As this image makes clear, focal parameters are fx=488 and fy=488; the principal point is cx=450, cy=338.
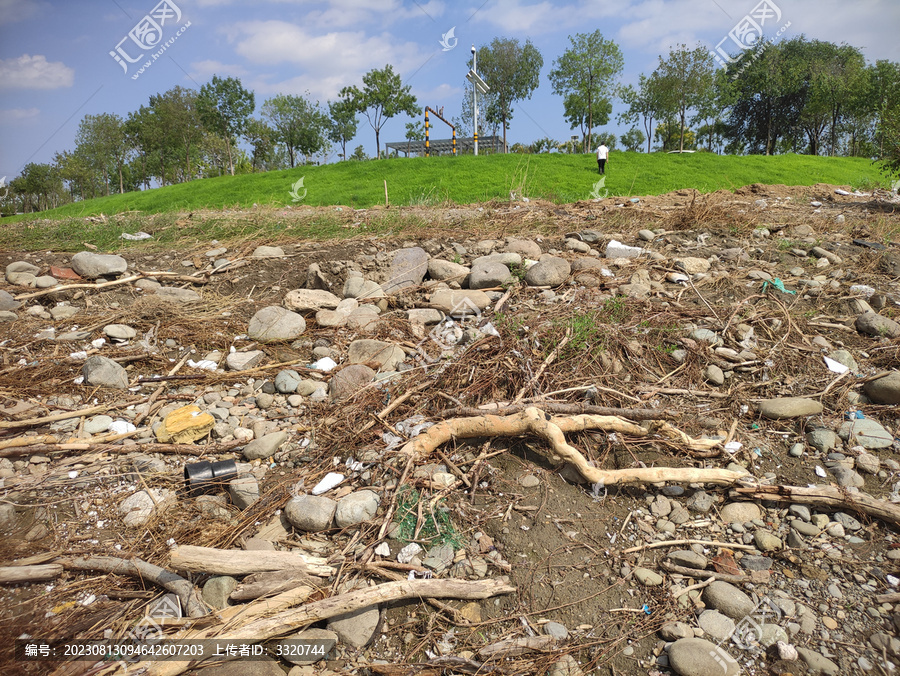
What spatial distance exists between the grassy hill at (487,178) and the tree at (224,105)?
9550 millimetres

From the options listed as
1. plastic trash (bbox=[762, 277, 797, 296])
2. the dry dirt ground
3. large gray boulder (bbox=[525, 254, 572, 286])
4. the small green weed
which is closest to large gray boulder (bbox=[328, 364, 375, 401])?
the dry dirt ground

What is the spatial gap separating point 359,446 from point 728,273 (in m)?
3.99

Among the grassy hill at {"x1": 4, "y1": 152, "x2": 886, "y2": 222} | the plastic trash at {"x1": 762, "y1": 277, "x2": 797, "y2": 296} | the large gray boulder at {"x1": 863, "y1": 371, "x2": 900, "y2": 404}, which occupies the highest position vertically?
the grassy hill at {"x1": 4, "y1": 152, "x2": 886, "y2": 222}

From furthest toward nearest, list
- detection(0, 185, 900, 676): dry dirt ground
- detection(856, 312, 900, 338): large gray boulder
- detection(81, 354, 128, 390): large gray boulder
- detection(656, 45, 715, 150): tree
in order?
detection(656, 45, 715, 150): tree → detection(856, 312, 900, 338): large gray boulder → detection(81, 354, 128, 390): large gray boulder → detection(0, 185, 900, 676): dry dirt ground

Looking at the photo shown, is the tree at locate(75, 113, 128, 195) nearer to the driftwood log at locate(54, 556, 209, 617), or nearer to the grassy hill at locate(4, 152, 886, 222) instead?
the grassy hill at locate(4, 152, 886, 222)

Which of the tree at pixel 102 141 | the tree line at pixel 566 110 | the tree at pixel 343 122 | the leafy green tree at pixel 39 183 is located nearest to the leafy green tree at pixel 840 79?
the tree line at pixel 566 110

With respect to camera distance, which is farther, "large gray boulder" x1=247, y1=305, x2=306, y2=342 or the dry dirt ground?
"large gray boulder" x1=247, y1=305, x2=306, y2=342

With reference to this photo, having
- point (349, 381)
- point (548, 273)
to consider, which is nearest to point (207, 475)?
point (349, 381)

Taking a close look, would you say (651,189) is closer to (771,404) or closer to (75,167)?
(771,404)

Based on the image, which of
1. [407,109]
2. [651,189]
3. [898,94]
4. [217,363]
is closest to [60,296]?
[217,363]

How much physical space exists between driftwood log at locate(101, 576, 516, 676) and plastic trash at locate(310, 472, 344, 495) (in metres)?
0.72

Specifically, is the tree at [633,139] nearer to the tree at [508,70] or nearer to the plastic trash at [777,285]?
the tree at [508,70]

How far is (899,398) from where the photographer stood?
3.06 metres

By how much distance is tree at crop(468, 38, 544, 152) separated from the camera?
30953 millimetres
